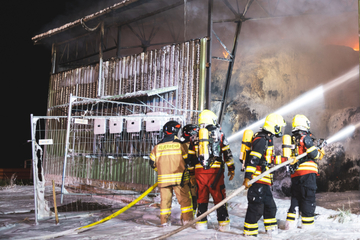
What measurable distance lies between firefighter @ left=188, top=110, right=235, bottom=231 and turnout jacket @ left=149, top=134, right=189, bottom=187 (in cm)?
31

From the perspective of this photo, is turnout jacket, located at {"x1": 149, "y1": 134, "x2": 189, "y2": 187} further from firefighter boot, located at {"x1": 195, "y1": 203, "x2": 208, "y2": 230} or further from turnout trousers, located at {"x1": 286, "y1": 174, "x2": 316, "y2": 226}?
turnout trousers, located at {"x1": 286, "y1": 174, "x2": 316, "y2": 226}

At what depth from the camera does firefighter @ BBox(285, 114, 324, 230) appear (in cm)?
484

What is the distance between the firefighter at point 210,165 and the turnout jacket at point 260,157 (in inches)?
22.7

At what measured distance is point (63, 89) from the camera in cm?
1445

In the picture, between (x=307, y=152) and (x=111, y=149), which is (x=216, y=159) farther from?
(x=111, y=149)

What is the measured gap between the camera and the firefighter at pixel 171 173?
5.13 m

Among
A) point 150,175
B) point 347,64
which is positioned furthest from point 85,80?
point 347,64

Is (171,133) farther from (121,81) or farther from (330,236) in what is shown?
(121,81)

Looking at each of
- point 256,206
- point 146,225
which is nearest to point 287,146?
point 256,206

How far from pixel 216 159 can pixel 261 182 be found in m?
0.84

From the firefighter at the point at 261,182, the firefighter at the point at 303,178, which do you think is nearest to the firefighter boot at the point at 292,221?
the firefighter at the point at 303,178

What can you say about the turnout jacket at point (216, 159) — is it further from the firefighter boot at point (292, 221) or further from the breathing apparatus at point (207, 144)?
the firefighter boot at point (292, 221)

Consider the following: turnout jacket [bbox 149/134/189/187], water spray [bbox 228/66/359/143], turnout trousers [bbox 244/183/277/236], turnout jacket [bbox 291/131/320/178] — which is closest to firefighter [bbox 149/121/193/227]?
turnout jacket [bbox 149/134/189/187]

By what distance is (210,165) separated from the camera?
15.9ft
